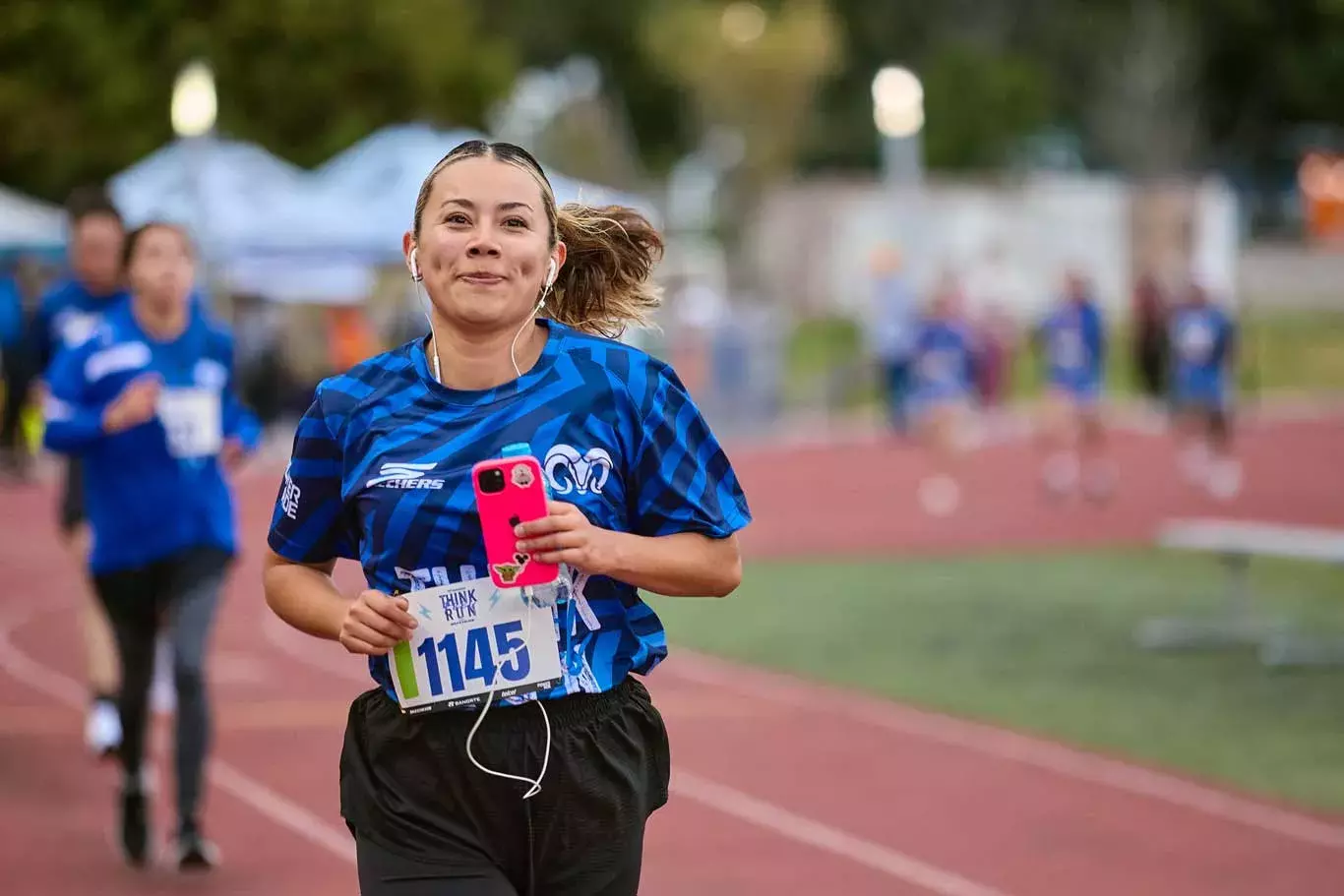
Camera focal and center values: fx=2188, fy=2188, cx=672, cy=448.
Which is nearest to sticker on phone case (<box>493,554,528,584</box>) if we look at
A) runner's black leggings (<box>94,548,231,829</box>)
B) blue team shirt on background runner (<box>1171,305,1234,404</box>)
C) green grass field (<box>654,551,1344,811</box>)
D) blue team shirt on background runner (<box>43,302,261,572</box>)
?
runner's black leggings (<box>94,548,231,829</box>)

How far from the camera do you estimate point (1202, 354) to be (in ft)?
70.1

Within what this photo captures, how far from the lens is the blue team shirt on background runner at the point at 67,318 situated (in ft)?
25.2

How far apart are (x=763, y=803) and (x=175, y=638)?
8.72 ft

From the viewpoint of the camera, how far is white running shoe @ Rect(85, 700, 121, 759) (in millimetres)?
8336

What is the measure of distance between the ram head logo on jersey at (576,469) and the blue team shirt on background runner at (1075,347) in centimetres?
1821

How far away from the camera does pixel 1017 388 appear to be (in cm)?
3656

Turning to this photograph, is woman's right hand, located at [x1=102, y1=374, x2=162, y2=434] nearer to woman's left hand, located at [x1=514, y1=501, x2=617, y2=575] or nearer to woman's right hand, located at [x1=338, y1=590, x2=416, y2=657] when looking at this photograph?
woman's right hand, located at [x1=338, y1=590, x2=416, y2=657]

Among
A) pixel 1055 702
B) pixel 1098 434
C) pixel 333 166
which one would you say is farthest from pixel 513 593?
pixel 333 166

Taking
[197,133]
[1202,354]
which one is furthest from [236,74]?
[1202,354]

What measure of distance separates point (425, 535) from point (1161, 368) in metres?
28.0

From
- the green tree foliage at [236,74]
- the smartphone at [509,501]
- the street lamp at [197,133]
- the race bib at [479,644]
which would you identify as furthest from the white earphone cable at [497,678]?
the green tree foliage at [236,74]

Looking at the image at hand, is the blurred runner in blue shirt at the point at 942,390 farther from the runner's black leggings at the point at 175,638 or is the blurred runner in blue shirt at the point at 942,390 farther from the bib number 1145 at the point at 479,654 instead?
the bib number 1145 at the point at 479,654

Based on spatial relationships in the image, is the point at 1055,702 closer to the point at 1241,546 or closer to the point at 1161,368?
the point at 1241,546

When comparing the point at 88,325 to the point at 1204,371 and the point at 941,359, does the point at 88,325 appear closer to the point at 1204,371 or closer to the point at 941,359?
the point at 941,359
